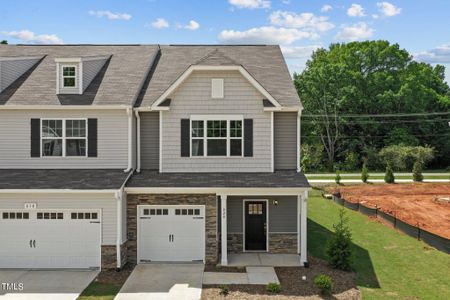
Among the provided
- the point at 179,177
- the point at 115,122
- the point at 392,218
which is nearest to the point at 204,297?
the point at 179,177

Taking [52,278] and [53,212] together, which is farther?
[53,212]

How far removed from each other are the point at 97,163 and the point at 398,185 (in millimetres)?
28246

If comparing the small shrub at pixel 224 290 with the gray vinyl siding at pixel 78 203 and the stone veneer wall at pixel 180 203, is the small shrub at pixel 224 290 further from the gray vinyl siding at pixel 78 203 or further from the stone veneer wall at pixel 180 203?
the gray vinyl siding at pixel 78 203

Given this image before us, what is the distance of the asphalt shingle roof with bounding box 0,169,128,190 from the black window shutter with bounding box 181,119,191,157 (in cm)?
243

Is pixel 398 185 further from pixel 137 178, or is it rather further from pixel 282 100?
pixel 137 178

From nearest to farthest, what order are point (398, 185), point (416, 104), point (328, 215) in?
point (328, 215) < point (398, 185) < point (416, 104)

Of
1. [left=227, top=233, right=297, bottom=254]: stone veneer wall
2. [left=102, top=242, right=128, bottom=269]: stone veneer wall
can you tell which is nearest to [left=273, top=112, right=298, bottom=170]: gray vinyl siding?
[left=227, top=233, right=297, bottom=254]: stone veneer wall

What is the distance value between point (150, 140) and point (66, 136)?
329 centimetres

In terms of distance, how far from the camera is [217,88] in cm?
1631

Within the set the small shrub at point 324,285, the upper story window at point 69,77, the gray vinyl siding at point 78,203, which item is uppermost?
the upper story window at point 69,77

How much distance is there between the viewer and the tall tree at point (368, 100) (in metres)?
53.1

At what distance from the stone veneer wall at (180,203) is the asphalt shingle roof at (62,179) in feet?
3.44

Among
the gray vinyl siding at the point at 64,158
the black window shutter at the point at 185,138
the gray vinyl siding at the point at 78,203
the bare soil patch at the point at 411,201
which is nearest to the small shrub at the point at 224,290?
the gray vinyl siding at the point at 78,203

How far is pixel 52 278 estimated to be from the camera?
1378 cm
